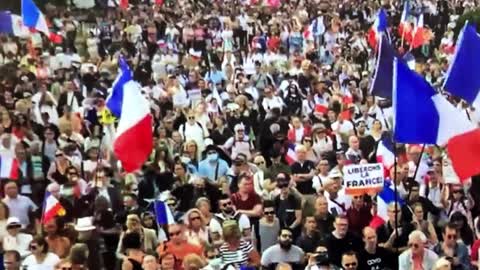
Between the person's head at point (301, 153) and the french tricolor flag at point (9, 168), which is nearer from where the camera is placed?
the french tricolor flag at point (9, 168)

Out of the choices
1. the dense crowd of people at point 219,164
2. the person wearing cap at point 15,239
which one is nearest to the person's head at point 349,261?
the dense crowd of people at point 219,164

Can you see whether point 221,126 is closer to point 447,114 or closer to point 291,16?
point 447,114

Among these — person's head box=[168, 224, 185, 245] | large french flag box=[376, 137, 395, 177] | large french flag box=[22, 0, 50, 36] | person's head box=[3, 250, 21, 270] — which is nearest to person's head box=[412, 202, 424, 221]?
large french flag box=[376, 137, 395, 177]

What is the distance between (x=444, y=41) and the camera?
25609 millimetres

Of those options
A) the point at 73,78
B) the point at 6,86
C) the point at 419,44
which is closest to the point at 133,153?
the point at 6,86

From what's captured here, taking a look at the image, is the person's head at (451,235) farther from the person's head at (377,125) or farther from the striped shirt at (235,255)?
the person's head at (377,125)

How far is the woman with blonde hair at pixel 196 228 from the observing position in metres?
11.1

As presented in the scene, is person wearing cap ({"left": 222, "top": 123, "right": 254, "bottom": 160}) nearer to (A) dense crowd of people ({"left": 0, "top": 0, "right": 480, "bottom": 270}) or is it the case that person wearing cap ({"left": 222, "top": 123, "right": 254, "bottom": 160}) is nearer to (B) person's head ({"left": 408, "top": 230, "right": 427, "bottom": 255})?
(A) dense crowd of people ({"left": 0, "top": 0, "right": 480, "bottom": 270})

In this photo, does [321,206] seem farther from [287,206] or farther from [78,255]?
[78,255]

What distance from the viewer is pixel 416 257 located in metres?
10.5

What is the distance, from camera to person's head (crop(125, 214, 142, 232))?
430 inches

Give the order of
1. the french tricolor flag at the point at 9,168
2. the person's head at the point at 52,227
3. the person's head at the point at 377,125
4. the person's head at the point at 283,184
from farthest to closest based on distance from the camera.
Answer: the person's head at the point at 377,125
the french tricolor flag at the point at 9,168
the person's head at the point at 283,184
the person's head at the point at 52,227

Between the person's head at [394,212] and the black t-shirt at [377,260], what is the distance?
18.7 inches

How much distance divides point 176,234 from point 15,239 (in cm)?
147
